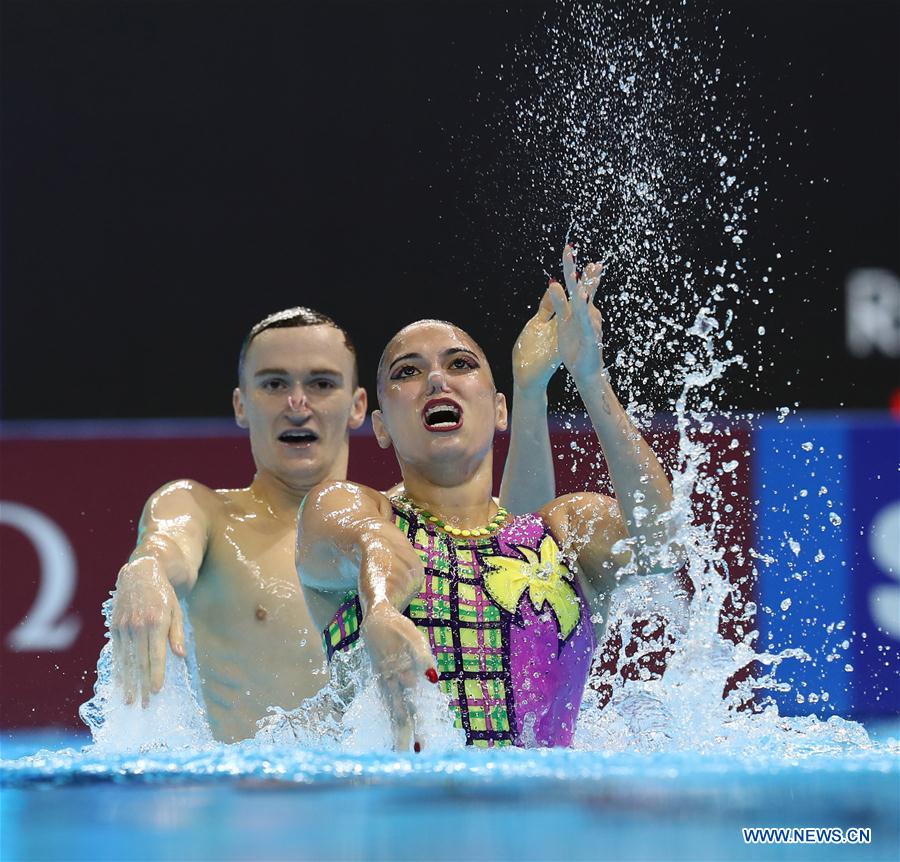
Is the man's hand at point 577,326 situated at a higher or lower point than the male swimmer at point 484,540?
higher

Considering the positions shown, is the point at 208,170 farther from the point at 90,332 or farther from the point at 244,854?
the point at 244,854

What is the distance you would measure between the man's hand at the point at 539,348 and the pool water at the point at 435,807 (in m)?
1.08

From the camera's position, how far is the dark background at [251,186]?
15.3 feet

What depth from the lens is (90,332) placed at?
4770mm

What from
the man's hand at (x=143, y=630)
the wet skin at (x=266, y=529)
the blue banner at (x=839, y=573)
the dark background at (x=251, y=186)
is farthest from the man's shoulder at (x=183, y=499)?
the blue banner at (x=839, y=573)

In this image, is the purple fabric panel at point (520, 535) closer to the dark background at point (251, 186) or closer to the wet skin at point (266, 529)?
the wet skin at point (266, 529)

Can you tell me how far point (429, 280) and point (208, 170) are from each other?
2.87 ft

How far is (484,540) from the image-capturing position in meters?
2.40

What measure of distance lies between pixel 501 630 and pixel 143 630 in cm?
59

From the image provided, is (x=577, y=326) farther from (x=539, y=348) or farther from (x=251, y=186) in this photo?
(x=251, y=186)

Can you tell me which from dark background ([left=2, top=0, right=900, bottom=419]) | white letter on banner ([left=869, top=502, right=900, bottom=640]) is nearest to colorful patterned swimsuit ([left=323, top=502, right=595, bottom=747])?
white letter on banner ([left=869, top=502, right=900, bottom=640])

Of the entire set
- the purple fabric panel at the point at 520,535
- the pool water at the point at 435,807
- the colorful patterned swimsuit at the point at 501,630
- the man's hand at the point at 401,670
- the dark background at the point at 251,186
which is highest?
the dark background at the point at 251,186

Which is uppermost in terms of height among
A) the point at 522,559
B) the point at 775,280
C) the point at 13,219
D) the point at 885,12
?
the point at 885,12

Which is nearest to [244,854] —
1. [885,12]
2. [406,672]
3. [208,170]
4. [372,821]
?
[372,821]
